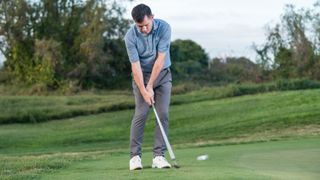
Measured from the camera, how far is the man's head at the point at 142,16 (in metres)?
7.66

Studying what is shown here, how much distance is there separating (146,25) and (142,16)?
0.47ft

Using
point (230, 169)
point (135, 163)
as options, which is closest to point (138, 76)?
point (135, 163)

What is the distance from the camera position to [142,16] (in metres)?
7.66

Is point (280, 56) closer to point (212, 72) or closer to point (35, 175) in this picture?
point (212, 72)

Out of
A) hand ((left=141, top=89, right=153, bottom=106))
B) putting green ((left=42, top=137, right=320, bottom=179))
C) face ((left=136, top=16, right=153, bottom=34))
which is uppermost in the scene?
face ((left=136, top=16, right=153, bottom=34))

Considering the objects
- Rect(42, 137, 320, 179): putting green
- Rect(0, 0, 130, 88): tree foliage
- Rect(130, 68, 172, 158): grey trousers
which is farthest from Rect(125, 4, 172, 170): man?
Rect(0, 0, 130, 88): tree foliage

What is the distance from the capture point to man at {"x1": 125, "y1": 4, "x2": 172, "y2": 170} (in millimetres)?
7848

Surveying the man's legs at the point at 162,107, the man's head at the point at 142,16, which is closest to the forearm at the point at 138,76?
the man's legs at the point at 162,107

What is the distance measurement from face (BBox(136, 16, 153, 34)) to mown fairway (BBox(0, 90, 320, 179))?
1579 mm

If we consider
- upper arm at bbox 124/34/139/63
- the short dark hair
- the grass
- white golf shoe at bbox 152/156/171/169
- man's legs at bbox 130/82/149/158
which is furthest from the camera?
the grass

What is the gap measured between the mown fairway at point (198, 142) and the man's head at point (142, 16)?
1624 millimetres

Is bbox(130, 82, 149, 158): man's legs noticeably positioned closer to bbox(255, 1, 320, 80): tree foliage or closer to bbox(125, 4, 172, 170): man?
bbox(125, 4, 172, 170): man

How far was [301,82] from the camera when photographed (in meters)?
37.2

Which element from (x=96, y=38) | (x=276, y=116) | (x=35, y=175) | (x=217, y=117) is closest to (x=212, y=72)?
(x=96, y=38)
